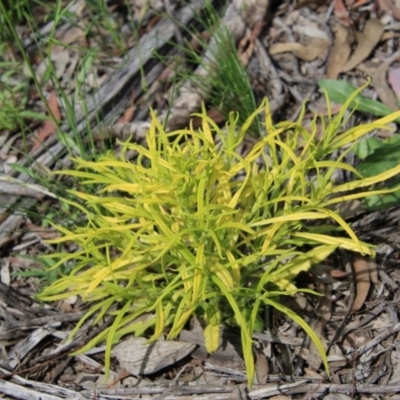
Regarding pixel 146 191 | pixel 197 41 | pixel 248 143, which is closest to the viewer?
pixel 146 191

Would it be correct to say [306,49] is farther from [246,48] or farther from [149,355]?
[149,355]

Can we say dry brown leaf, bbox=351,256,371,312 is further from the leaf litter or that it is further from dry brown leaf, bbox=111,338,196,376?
dry brown leaf, bbox=111,338,196,376

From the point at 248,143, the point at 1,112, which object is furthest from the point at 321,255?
the point at 1,112

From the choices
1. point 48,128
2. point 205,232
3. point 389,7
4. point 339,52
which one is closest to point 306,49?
point 339,52

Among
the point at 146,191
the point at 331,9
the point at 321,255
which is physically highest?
the point at 146,191

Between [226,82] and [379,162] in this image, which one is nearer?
[379,162]

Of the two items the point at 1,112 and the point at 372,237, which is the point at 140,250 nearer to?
the point at 372,237

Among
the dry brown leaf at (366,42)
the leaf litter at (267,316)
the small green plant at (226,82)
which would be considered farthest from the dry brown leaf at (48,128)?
the dry brown leaf at (366,42)
